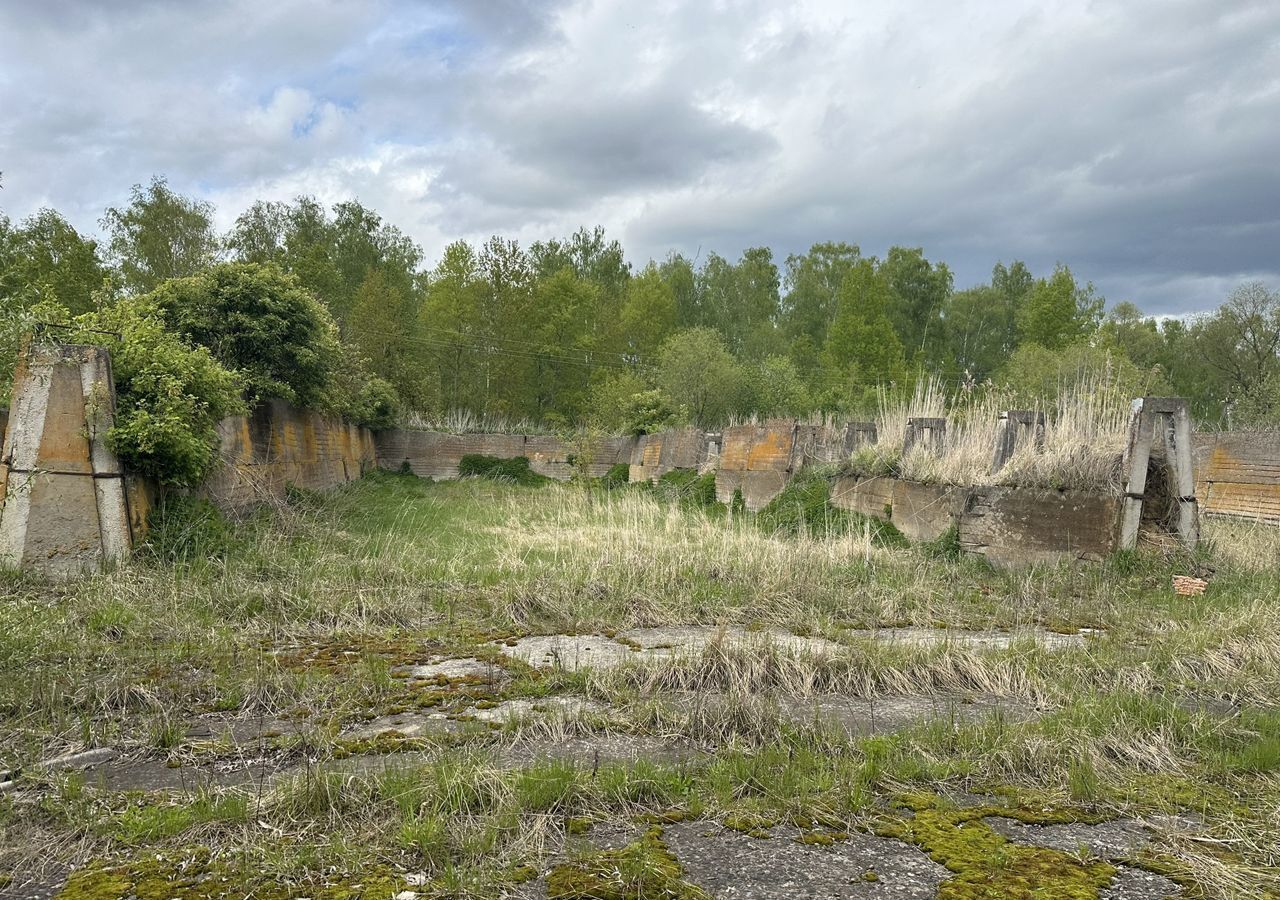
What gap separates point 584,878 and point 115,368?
872cm

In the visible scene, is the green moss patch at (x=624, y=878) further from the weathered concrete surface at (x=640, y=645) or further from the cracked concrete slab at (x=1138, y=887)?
the weathered concrete surface at (x=640, y=645)

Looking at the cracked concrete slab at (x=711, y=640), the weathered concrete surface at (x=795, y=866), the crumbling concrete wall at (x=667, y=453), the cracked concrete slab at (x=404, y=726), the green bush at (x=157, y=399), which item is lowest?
the cracked concrete slab at (x=711, y=640)

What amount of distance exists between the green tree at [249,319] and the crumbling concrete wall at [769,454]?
8389 mm

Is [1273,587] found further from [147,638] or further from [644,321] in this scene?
[644,321]

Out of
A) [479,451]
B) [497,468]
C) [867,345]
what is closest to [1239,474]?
[497,468]

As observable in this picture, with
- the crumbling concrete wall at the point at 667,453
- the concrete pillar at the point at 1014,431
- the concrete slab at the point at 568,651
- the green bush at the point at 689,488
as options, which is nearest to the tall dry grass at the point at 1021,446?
the concrete pillar at the point at 1014,431

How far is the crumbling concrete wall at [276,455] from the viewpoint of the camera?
11.4 m

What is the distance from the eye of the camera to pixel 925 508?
11.6 metres

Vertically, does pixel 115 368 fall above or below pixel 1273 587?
above

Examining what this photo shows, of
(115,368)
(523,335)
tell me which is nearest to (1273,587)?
(115,368)

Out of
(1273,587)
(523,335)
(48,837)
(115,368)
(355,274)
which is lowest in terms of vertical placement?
(1273,587)

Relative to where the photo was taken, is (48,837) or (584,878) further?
(48,837)

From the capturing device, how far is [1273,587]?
26.5 feet

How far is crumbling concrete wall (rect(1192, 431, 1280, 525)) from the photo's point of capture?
13.9 metres
